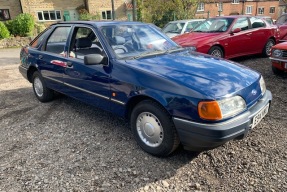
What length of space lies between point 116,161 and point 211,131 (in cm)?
126

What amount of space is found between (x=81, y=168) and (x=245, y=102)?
2.04m

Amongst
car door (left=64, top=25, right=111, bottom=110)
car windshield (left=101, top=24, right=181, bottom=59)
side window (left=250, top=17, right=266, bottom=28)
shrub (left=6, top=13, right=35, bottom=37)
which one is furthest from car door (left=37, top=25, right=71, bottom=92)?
shrub (left=6, top=13, right=35, bottom=37)

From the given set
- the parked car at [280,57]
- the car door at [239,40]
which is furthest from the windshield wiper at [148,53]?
the car door at [239,40]

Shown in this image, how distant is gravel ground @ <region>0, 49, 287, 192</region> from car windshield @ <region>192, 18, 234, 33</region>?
382cm

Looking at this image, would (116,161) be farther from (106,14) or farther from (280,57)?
(106,14)

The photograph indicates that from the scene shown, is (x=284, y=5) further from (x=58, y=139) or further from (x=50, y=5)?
(x=58, y=139)

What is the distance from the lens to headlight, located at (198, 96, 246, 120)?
2465 mm

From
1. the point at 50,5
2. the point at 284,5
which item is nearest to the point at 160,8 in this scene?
the point at 50,5

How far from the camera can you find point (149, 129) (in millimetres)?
2982

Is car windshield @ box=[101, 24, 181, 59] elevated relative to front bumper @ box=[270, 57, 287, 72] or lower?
elevated

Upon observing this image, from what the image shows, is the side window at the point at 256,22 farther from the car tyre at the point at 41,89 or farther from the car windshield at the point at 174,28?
the car tyre at the point at 41,89

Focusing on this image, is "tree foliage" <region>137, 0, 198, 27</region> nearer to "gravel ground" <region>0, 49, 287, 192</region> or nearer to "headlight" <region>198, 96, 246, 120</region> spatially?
"gravel ground" <region>0, 49, 287, 192</region>

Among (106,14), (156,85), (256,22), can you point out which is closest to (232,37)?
(256,22)

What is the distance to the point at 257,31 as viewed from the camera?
7.91 metres
